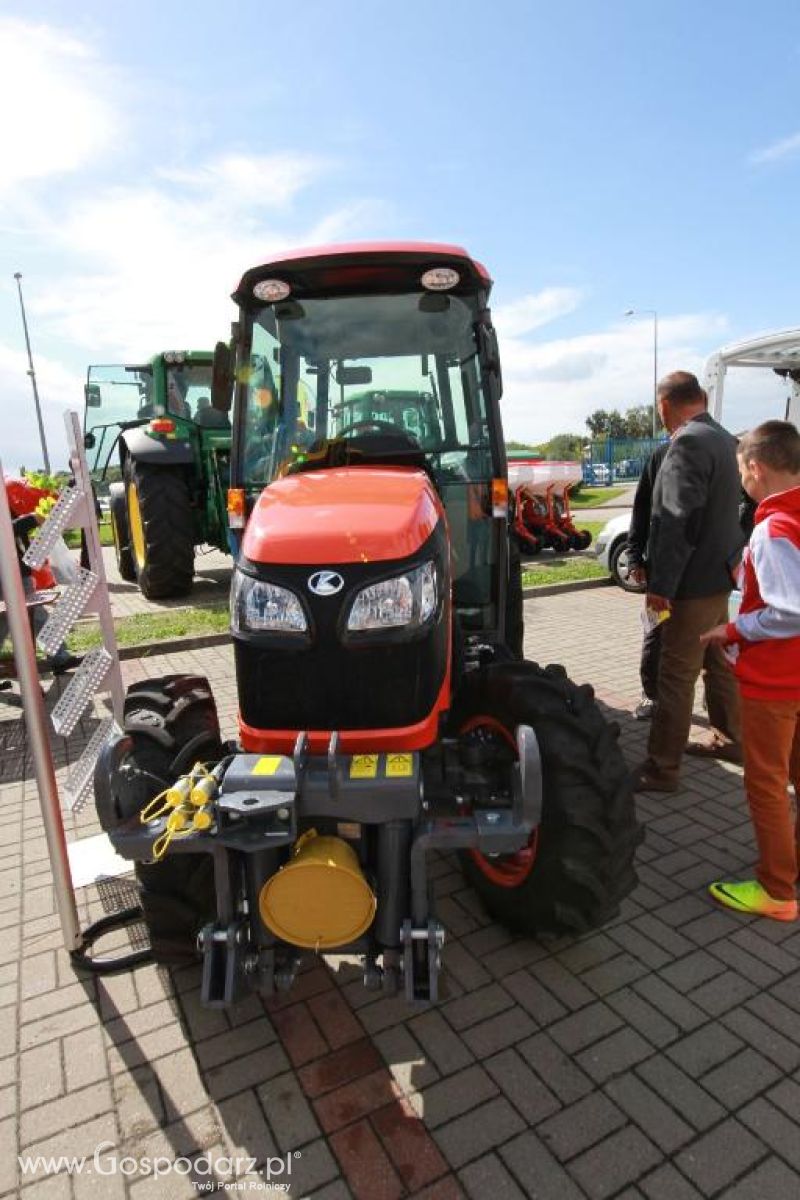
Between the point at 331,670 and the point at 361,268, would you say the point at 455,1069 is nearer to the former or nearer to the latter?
the point at 331,670

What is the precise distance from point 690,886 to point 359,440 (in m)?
2.26

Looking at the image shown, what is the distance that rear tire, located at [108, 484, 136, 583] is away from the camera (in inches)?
345

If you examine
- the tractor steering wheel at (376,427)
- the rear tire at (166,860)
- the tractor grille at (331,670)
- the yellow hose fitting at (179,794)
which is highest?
the tractor steering wheel at (376,427)

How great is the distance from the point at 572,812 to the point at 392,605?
2.76ft

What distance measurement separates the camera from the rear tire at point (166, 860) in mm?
2164

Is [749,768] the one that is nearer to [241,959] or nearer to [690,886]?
[690,886]

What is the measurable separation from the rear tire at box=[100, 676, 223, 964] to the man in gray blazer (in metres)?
2.14

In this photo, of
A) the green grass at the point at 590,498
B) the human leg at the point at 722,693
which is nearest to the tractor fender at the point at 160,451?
the human leg at the point at 722,693

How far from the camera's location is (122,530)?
29.4ft

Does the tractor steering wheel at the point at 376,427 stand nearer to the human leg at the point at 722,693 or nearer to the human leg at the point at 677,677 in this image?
the human leg at the point at 677,677

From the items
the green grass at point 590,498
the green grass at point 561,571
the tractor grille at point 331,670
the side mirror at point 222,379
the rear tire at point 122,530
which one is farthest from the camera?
the green grass at point 590,498

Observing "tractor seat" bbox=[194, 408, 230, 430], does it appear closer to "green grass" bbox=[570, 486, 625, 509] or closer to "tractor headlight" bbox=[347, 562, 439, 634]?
"tractor headlight" bbox=[347, 562, 439, 634]

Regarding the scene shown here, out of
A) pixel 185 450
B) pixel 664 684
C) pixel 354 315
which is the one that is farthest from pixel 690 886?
pixel 185 450

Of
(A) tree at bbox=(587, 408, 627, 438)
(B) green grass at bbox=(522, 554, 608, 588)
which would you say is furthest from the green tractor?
(A) tree at bbox=(587, 408, 627, 438)
